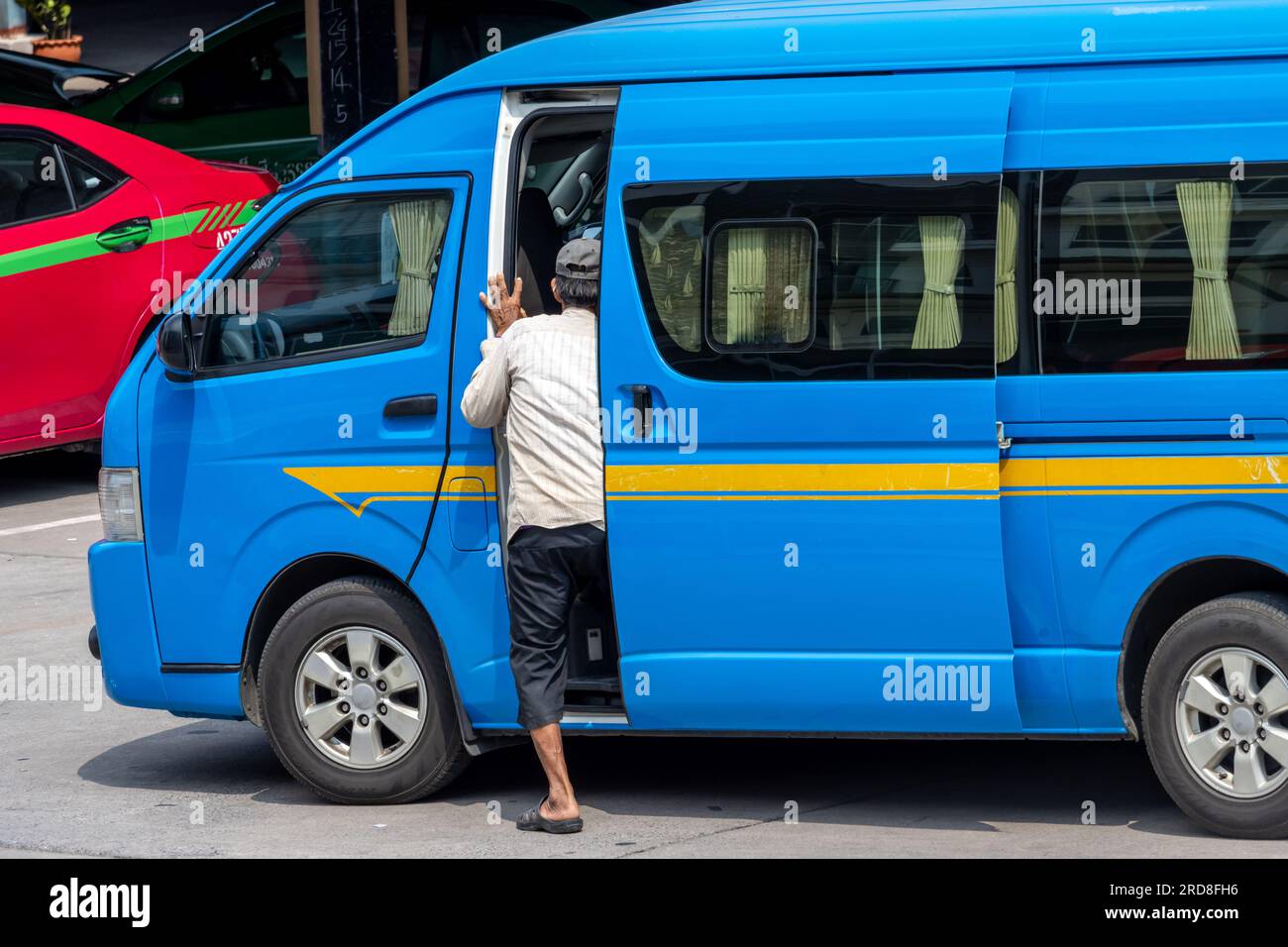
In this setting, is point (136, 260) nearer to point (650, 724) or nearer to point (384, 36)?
point (384, 36)

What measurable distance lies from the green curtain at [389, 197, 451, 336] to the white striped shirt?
0.38 m

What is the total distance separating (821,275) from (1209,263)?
1107mm

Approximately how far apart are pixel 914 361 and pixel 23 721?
4117 millimetres

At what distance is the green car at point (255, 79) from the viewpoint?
14.9 metres

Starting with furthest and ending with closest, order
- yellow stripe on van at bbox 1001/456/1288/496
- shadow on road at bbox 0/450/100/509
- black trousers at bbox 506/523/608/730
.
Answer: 1. shadow on road at bbox 0/450/100/509
2. black trousers at bbox 506/523/608/730
3. yellow stripe on van at bbox 1001/456/1288/496

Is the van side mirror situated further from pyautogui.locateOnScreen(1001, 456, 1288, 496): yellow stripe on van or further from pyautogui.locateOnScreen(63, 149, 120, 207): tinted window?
pyautogui.locateOnScreen(63, 149, 120, 207): tinted window

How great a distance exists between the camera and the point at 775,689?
20.4 feet

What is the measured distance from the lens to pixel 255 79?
15.4m

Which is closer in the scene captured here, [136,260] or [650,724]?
[650,724]

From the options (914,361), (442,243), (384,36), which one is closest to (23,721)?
(442,243)

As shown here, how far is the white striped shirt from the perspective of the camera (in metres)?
6.25
